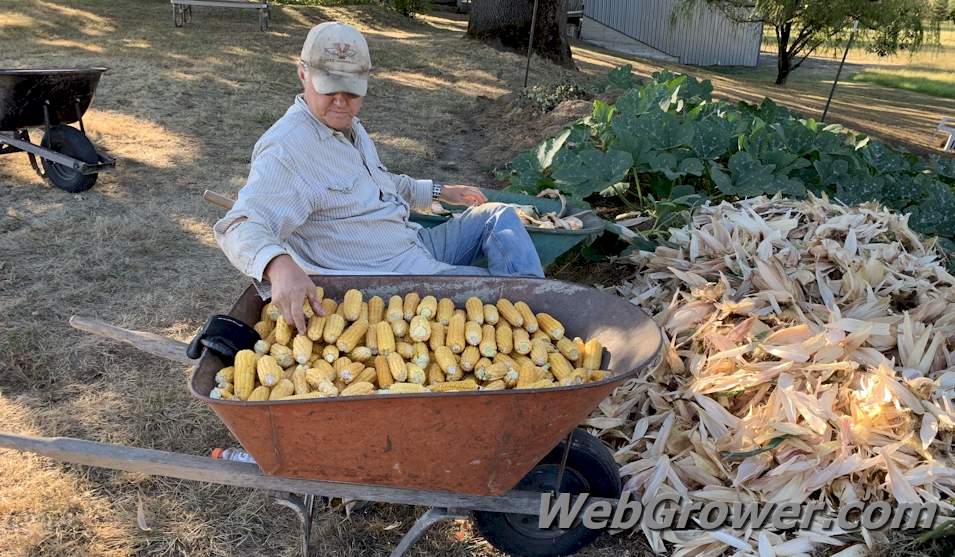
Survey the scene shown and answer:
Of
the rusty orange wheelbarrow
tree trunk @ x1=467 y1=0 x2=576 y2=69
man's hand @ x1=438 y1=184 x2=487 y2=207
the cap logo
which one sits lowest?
the rusty orange wheelbarrow

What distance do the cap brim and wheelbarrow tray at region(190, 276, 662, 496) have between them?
97cm

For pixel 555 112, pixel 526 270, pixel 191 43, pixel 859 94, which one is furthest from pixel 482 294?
pixel 859 94

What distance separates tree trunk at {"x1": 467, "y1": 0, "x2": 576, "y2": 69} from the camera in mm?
11430

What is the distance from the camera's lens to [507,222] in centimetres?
290

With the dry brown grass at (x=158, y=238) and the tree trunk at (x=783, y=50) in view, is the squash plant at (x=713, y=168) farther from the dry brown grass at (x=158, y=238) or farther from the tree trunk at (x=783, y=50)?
the tree trunk at (x=783, y=50)

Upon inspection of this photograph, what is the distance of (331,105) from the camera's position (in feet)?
8.06

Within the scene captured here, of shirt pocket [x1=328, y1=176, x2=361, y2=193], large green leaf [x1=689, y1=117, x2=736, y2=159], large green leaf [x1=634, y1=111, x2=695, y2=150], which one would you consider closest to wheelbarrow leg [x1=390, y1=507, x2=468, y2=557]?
shirt pocket [x1=328, y1=176, x2=361, y2=193]

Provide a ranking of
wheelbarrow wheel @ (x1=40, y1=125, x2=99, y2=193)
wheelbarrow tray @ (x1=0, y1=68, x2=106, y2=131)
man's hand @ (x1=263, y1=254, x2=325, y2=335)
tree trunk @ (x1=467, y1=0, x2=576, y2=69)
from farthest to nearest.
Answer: tree trunk @ (x1=467, y1=0, x2=576, y2=69)
wheelbarrow wheel @ (x1=40, y1=125, x2=99, y2=193)
wheelbarrow tray @ (x1=0, y1=68, x2=106, y2=131)
man's hand @ (x1=263, y1=254, x2=325, y2=335)

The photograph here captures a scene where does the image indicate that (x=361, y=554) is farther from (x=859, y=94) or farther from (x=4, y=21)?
(x=859, y=94)

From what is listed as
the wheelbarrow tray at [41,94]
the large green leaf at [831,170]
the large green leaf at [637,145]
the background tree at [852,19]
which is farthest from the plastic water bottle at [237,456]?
the background tree at [852,19]

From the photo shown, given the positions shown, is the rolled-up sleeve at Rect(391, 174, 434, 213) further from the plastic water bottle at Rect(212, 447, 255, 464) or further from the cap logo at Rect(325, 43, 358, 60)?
the plastic water bottle at Rect(212, 447, 255, 464)

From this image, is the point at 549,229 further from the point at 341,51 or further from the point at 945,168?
the point at 945,168

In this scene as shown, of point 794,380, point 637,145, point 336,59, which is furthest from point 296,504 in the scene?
point 637,145

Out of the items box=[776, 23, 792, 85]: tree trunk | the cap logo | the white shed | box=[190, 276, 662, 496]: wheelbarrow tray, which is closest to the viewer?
box=[190, 276, 662, 496]: wheelbarrow tray
